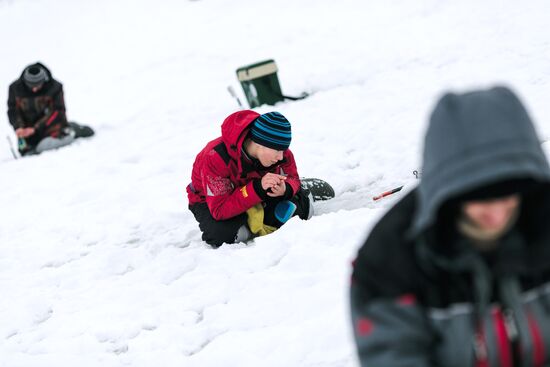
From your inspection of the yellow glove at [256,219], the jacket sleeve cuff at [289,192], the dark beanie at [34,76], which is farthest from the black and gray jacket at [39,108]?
the jacket sleeve cuff at [289,192]

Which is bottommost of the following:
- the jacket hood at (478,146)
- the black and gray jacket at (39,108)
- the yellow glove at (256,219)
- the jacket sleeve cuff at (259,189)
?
the yellow glove at (256,219)

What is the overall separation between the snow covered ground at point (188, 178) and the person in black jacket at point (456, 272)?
1230mm

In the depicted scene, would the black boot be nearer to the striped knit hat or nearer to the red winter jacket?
the red winter jacket

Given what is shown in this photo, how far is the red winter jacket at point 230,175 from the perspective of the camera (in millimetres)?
4348

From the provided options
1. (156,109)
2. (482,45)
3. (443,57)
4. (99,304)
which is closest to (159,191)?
(99,304)

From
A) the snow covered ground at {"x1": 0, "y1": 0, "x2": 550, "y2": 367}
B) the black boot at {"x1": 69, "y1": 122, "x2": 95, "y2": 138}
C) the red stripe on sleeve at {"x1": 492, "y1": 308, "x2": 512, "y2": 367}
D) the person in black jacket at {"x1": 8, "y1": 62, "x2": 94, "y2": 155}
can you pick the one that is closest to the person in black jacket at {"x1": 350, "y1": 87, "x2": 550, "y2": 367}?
the red stripe on sleeve at {"x1": 492, "y1": 308, "x2": 512, "y2": 367}

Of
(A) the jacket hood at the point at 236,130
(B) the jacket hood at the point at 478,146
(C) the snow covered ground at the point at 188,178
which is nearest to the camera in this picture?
(B) the jacket hood at the point at 478,146

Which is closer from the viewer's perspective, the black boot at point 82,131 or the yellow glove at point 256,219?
the yellow glove at point 256,219

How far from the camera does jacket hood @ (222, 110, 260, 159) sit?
4.25 metres

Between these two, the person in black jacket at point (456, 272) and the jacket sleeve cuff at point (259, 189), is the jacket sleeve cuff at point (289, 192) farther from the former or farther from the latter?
the person in black jacket at point (456, 272)

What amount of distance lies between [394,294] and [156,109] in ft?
27.7

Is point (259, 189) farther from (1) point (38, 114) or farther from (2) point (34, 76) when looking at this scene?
(1) point (38, 114)

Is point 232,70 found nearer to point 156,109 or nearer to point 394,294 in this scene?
point 156,109

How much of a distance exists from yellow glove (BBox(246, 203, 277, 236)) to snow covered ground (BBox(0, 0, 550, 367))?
213 mm
